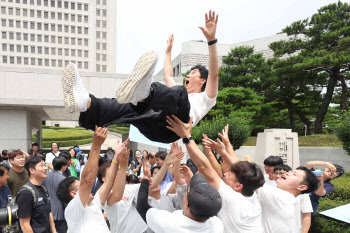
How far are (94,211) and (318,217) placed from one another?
3.95 metres

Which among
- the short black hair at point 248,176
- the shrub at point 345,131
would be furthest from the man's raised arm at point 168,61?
the shrub at point 345,131

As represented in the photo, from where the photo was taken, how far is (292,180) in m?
2.98

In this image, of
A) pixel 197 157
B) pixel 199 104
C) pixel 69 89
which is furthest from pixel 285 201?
pixel 69 89

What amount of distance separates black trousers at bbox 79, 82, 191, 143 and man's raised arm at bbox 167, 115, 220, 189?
97 mm

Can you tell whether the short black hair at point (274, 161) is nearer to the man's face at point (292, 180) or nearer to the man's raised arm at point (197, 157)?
the man's face at point (292, 180)

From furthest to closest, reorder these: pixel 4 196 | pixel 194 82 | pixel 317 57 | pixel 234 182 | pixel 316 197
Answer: pixel 317 57 → pixel 316 197 → pixel 4 196 → pixel 194 82 → pixel 234 182

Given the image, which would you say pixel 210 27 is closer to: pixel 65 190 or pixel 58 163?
pixel 65 190

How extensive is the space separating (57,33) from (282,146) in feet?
178

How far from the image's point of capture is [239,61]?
21.8m

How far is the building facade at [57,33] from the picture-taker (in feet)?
172

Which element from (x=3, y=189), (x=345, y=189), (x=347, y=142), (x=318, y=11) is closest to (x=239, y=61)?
(x=318, y=11)

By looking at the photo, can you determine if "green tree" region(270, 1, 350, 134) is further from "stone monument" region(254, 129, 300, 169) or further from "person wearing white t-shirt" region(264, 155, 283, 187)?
"person wearing white t-shirt" region(264, 155, 283, 187)

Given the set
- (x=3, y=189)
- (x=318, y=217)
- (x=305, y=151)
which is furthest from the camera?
(x=305, y=151)

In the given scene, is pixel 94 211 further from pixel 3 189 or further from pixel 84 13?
pixel 84 13
